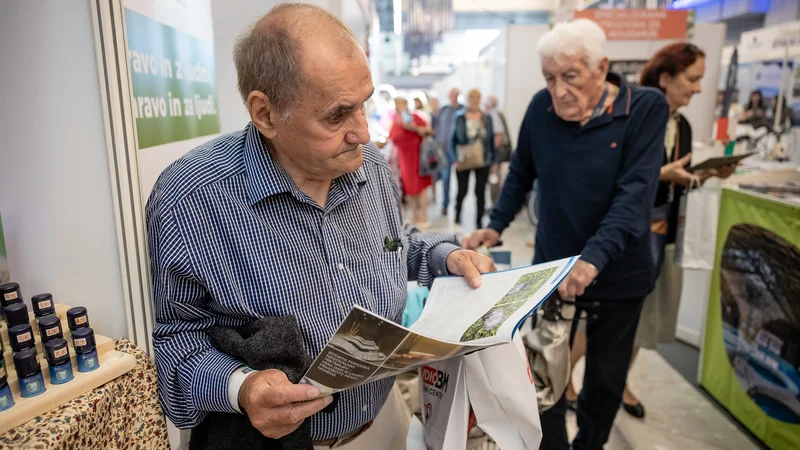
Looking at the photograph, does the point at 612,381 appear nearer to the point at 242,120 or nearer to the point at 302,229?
the point at 302,229

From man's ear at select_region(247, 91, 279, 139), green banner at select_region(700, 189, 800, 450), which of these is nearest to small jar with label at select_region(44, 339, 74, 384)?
man's ear at select_region(247, 91, 279, 139)

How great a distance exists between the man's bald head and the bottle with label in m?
0.58

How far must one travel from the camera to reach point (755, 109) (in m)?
5.40

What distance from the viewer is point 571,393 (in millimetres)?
2889

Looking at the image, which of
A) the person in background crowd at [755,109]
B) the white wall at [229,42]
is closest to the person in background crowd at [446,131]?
the person in background crowd at [755,109]

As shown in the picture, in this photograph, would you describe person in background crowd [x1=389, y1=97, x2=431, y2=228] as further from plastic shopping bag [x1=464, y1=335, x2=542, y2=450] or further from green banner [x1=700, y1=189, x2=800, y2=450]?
plastic shopping bag [x1=464, y1=335, x2=542, y2=450]

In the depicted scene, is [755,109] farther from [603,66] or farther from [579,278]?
[579,278]

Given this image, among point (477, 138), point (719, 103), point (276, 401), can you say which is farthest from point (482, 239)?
point (719, 103)

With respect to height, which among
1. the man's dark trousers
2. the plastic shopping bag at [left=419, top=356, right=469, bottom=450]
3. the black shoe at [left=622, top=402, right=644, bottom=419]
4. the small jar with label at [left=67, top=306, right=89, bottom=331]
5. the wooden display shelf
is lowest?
the black shoe at [left=622, top=402, right=644, bottom=419]

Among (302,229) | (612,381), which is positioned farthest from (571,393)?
(302,229)

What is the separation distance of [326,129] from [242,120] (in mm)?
2467

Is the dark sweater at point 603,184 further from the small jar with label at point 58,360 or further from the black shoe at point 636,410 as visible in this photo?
the small jar with label at point 58,360

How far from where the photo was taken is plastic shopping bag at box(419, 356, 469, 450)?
1193 millimetres

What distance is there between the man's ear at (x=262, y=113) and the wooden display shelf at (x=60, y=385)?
0.52 metres
